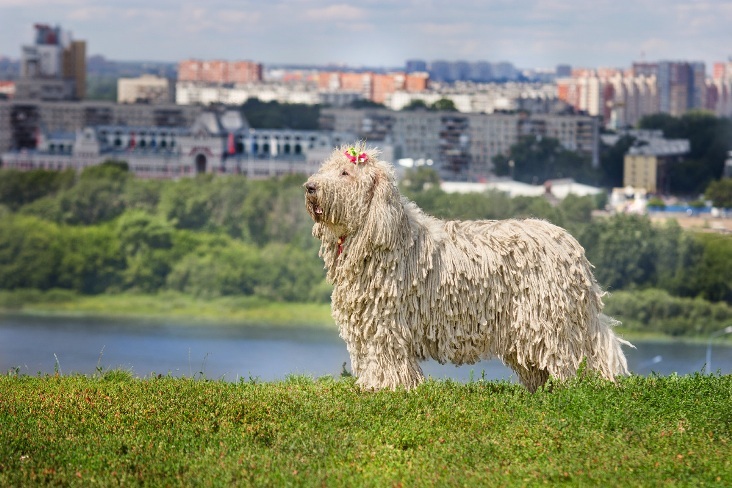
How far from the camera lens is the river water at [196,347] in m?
37.6

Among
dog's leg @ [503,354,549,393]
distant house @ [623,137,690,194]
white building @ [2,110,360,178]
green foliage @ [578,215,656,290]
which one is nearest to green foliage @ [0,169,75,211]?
white building @ [2,110,360,178]

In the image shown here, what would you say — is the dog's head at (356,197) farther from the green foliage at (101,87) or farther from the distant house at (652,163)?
the green foliage at (101,87)

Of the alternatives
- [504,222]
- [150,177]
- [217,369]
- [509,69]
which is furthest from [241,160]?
[504,222]

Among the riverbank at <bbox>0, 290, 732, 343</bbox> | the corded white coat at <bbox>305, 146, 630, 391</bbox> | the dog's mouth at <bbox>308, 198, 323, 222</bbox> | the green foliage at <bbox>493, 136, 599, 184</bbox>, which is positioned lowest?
the riverbank at <bbox>0, 290, 732, 343</bbox>

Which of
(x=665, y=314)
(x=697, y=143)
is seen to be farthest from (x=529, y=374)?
(x=697, y=143)

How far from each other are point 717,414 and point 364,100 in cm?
7200

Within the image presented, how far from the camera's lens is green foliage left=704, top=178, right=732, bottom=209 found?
59406mm

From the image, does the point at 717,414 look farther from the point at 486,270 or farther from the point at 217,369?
the point at 217,369

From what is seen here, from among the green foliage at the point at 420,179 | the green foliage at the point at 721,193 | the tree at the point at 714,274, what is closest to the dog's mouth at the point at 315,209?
the tree at the point at 714,274

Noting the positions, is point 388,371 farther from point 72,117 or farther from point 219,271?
point 72,117

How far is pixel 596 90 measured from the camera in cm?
7444

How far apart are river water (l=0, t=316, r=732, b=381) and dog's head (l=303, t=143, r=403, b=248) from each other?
92.9 feet

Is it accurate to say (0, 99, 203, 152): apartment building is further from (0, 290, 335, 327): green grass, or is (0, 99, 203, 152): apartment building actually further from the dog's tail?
the dog's tail

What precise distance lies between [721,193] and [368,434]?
5787 centimetres
